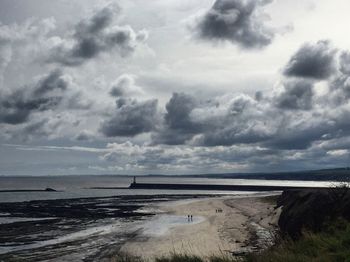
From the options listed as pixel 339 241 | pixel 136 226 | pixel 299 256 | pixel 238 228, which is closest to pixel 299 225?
pixel 339 241

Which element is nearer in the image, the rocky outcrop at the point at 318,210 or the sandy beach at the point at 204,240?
the rocky outcrop at the point at 318,210

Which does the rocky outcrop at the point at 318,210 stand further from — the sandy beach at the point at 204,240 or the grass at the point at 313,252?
the sandy beach at the point at 204,240

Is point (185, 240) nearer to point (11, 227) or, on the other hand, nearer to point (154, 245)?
point (154, 245)

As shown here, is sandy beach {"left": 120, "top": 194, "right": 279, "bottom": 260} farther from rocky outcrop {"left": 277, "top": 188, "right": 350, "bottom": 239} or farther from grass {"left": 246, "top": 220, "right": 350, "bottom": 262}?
grass {"left": 246, "top": 220, "right": 350, "bottom": 262}

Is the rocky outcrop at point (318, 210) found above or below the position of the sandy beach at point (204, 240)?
above

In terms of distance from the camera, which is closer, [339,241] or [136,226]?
[339,241]

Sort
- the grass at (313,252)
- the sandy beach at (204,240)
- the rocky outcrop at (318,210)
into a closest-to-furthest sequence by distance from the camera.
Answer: the grass at (313,252), the rocky outcrop at (318,210), the sandy beach at (204,240)

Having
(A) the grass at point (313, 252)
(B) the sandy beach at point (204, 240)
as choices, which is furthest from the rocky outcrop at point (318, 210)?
(B) the sandy beach at point (204, 240)

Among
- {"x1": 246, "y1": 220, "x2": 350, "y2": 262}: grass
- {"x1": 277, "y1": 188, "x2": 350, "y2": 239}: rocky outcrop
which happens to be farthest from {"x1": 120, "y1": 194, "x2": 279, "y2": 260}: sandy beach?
{"x1": 246, "y1": 220, "x2": 350, "y2": 262}: grass

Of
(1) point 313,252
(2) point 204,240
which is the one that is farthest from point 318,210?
(2) point 204,240

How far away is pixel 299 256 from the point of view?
44.1 feet

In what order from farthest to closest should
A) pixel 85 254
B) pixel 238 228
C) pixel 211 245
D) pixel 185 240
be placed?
pixel 238 228, pixel 185 240, pixel 211 245, pixel 85 254

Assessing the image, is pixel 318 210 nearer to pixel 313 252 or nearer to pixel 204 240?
pixel 313 252

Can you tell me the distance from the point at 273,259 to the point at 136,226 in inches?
1833
